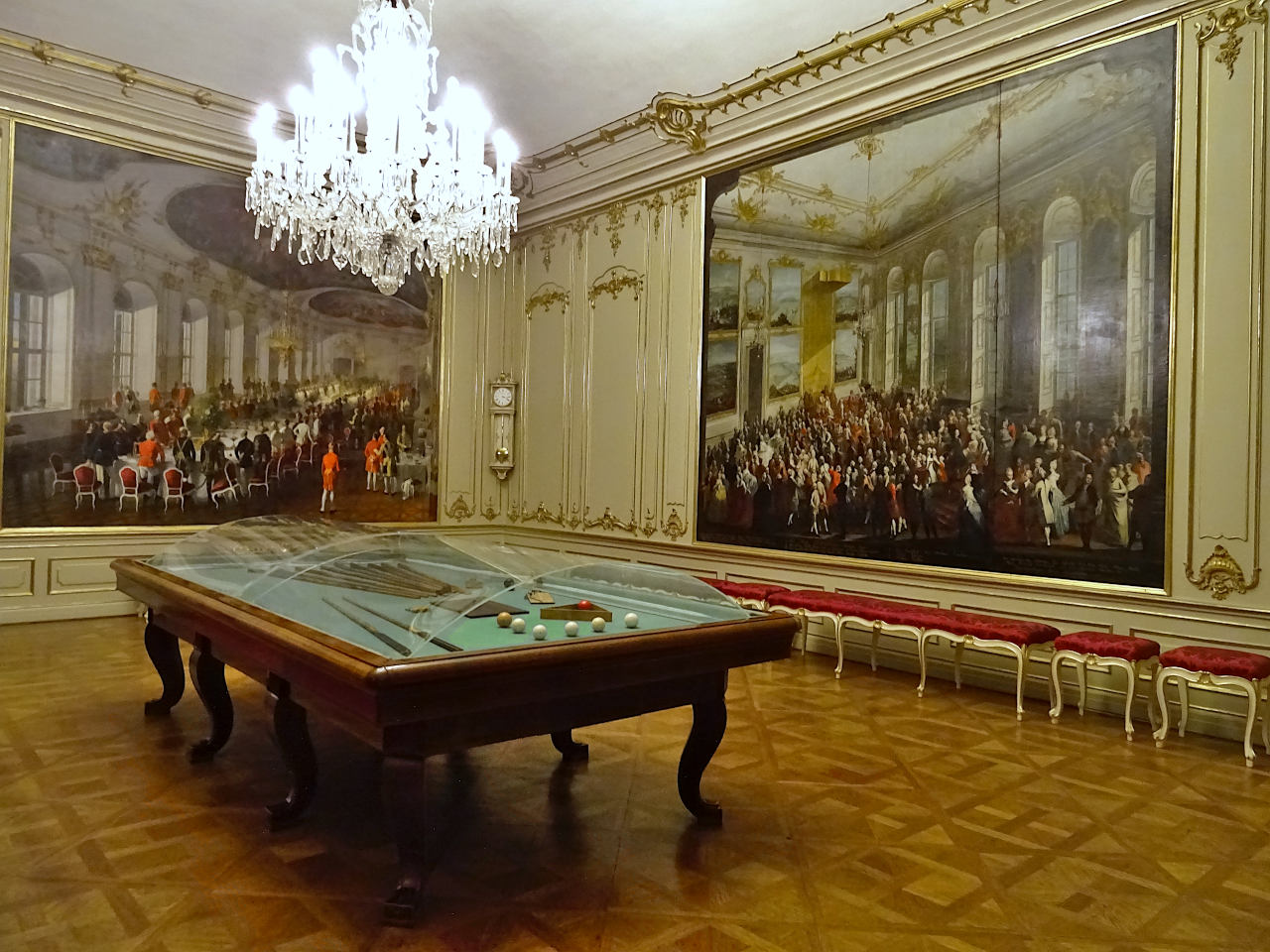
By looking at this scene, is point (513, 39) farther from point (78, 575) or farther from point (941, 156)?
point (78, 575)

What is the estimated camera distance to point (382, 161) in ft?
17.5

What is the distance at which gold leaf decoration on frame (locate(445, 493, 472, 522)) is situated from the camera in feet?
34.2

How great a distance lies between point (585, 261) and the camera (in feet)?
31.9

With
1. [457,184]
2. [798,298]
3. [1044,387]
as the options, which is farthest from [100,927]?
[798,298]

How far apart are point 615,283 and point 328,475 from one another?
3.73 metres

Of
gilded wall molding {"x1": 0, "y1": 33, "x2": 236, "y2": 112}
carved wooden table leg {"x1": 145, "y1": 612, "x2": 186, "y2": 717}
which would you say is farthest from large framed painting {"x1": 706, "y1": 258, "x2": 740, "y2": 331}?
carved wooden table leg {"x1": 145, "y1": 612, "x2": 186, "y2": 717}

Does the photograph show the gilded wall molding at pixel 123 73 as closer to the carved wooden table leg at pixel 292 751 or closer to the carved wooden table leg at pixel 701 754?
the carved wooden table leg at pixel 292 751

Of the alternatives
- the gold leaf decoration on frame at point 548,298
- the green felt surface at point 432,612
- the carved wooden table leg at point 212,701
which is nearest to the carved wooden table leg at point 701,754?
the green felt surface at point 432,612

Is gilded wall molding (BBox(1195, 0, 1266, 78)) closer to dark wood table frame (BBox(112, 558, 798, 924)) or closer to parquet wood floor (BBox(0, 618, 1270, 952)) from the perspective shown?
parquet wood floor (BBox(0, 618, 1270, 952))

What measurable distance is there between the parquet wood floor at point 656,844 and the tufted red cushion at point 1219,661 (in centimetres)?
47

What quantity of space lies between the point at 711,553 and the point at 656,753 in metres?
3.85

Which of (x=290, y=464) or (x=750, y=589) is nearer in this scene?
(x=750, y=589)

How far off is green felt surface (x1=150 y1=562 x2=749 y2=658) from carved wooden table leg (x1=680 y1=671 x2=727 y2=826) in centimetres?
38

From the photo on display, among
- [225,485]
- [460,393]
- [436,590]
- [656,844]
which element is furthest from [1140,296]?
[225,485]
